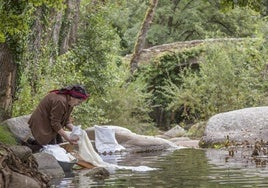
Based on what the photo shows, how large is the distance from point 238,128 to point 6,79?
8074 millimetres

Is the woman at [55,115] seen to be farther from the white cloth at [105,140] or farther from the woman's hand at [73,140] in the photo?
the white cloth at [105,140]

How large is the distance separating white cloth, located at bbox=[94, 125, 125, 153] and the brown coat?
2491 millimetres

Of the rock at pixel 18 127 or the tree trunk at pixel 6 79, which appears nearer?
the rock at pixel 18 127

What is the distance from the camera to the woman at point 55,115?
46.0ft

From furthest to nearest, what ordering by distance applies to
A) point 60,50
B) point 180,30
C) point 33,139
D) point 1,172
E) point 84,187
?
point 180,30
point 60,50
point 33,139
point 84,187
point 1,172

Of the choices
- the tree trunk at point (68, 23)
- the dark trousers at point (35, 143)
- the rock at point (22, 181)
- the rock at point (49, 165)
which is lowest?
the rock at point (22, 181)

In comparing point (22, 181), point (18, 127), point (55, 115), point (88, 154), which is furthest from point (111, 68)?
point (22, 181)

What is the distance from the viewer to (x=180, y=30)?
47969 mm

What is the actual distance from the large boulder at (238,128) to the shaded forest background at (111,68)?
3.36 m

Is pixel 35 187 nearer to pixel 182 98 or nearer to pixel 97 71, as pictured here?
pixel 97 71

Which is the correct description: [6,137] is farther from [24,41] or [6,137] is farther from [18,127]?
[24,41]

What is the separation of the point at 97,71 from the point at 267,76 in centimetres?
754

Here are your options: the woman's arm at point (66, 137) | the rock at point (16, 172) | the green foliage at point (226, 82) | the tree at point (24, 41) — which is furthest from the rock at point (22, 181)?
the green foliage at point (226, 82)

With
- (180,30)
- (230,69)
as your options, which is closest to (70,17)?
(230,69)
